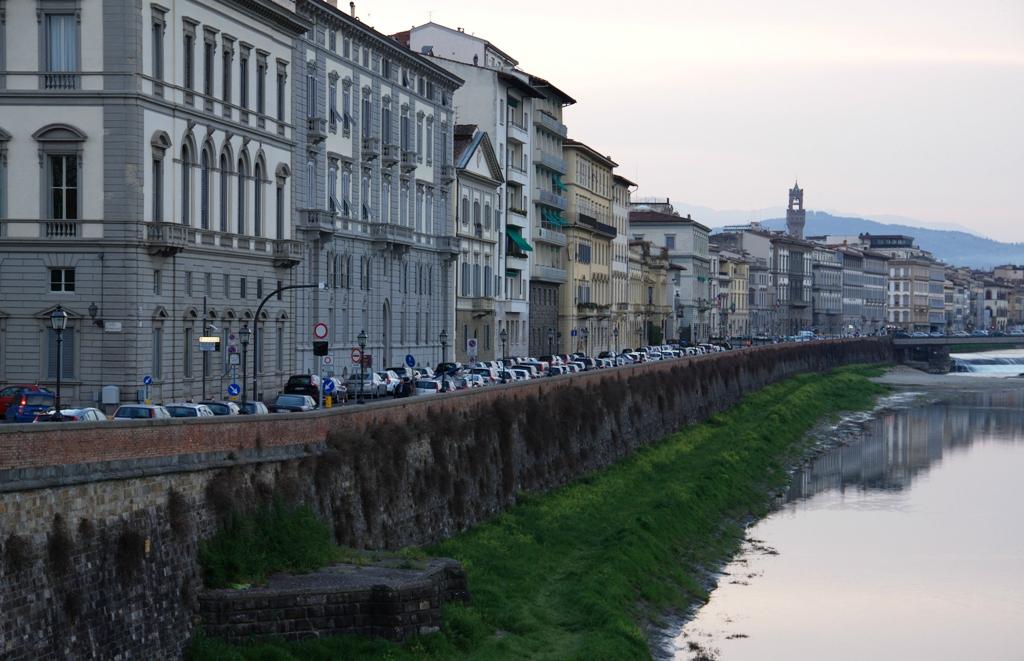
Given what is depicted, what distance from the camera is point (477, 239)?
90750 millimetres

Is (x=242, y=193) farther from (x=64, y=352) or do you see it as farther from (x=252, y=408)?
(x=252, y=408)

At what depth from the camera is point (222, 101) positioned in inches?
2101

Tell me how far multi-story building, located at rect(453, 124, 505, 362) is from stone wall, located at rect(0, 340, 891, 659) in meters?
35.2

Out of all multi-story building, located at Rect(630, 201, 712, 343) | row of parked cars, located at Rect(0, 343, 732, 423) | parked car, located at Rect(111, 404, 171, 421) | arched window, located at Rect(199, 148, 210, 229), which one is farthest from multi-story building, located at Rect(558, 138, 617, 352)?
parked car, located at Rect(111, 404, 171, 421)

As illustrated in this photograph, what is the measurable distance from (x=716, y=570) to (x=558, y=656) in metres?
15.8

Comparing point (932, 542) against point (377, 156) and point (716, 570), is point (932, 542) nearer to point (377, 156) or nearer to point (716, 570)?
point (716, 570)

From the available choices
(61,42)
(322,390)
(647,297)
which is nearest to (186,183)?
(61,42)

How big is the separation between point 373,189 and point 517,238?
28.6 metres

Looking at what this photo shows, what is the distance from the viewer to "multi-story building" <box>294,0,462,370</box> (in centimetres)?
6438

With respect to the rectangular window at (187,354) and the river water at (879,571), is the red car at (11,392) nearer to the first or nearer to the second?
the rectangular window at (187,354)

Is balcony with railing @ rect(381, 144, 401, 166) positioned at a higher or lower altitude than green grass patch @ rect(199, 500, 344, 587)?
higher

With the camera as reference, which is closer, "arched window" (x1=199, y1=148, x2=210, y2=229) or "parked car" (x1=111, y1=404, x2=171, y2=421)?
"parked car" (x1=111, y1=404, x2=171, y2=421)

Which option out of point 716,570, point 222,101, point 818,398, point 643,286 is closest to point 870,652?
point 716,570

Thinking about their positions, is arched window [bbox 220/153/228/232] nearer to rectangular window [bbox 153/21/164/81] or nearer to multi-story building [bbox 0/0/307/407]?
multi-story building [bbox 0/0/307/407]
